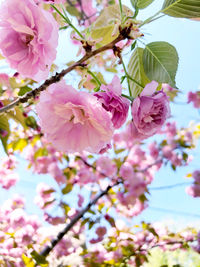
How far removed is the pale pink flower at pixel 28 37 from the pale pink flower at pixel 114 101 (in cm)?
11

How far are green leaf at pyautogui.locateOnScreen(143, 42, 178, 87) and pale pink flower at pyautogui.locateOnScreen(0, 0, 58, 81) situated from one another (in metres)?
0.20

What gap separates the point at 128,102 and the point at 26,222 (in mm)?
1961

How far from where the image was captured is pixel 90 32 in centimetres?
51

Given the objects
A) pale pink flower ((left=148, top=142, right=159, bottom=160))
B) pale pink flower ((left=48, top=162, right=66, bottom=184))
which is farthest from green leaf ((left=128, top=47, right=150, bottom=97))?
pale pink flower ((left=148, top=142, right=159, bottom=160))

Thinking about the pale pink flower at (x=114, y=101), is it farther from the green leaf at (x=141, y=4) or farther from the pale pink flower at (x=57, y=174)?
the pale pink flower at (x=57, y=174)

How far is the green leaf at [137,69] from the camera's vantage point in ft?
1.88

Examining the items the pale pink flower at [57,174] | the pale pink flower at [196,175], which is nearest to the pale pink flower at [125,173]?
the pale pink flower at [57,174]

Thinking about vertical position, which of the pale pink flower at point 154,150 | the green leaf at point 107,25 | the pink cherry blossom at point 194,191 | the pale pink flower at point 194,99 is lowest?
the green leaf at point 107,25

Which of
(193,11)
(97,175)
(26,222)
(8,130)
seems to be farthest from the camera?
(97,175)

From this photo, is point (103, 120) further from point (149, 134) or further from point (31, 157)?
point (31, 157)

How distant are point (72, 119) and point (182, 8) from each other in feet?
0.96

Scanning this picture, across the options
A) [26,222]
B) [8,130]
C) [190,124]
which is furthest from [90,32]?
[190,124]

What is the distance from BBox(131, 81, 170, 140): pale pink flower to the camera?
481 millimetres

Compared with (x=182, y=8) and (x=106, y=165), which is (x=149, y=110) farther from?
(x=106, y=165)
